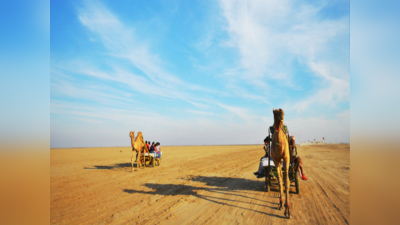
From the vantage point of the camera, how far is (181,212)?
21.7 ft

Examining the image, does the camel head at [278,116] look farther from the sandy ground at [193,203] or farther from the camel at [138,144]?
the camel at [138,144]

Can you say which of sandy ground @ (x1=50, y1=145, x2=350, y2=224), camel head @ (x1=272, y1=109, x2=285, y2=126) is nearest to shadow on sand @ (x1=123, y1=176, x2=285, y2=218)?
sandy ground @ (x1=50, y1=145, x2=350, y2=224)

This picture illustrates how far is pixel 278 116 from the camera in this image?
6.40 metres

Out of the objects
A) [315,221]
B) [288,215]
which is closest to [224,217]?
[288,215]

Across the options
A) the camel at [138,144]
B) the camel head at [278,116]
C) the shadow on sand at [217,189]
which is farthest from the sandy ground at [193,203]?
the camel at [138,144]

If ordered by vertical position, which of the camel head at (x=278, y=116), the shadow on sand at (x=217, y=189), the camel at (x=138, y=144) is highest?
the camel head at (x=278, y=116)

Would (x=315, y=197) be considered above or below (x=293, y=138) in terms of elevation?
below

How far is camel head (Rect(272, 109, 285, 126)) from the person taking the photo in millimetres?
6266

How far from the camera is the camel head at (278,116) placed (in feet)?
20.6

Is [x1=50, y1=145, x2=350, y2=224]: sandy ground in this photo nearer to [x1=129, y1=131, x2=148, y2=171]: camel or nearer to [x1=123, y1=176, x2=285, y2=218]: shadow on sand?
[x1=123, y1=176, x2=285, y2=218]: shadow on sand

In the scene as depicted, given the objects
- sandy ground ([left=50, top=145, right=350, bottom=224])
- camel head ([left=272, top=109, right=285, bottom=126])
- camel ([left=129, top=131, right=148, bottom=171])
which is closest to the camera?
sandy ground ([left=50, top=145, right=350, bottom=224])

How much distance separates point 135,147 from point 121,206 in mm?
8975

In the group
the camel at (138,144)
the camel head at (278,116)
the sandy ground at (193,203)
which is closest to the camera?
the sandy ground at (193,203)

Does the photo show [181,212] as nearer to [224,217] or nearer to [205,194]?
[224,217]
